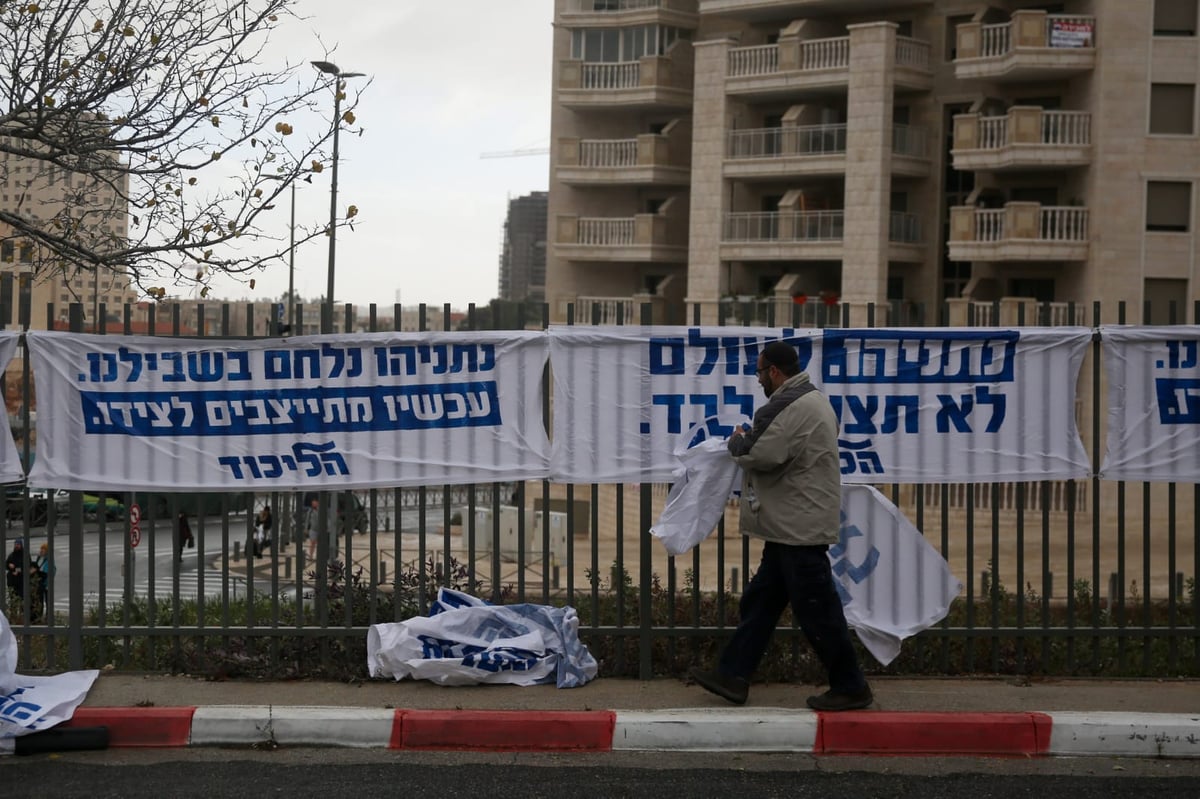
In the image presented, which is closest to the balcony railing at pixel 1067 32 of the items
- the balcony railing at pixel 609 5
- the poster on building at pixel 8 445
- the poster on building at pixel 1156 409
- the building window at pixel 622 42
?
the building window at pixel 622 42

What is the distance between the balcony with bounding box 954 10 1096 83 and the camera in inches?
1497

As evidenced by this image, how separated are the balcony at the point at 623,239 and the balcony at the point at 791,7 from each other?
668 cm

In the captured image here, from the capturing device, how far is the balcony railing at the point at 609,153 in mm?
46375

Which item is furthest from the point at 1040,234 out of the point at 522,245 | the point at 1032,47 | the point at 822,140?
the point at 522,245

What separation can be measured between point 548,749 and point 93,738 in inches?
85.3

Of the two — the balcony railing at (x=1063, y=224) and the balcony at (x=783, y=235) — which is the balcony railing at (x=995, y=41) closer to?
the balcony railing at (x=1063, y=224)

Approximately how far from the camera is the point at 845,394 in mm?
7898

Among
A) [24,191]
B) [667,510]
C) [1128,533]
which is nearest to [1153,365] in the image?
[667,510]

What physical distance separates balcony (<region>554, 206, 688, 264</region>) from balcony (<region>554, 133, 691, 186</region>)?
3.98 ft

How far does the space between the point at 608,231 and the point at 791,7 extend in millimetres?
9108

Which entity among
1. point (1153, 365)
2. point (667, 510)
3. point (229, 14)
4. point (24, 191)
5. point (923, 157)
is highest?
point (923, 157)

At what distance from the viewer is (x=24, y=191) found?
39.8 feet

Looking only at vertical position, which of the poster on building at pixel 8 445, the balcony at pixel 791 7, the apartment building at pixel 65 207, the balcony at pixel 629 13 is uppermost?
the balcony at pixel 629 13

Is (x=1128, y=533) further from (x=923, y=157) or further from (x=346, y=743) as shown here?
(x=346, y=743)
